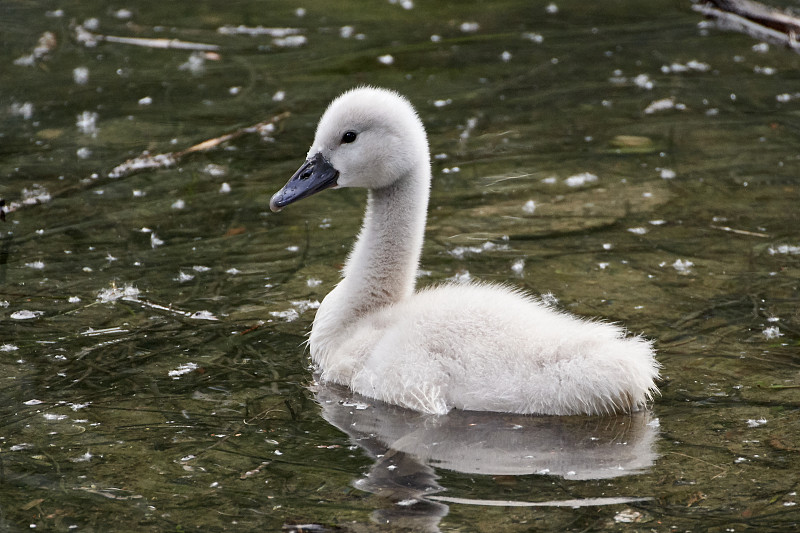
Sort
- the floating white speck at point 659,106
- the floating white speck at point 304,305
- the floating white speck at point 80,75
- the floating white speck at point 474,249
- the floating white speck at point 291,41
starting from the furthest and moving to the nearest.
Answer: the floating white speck at point 291,41, the floating white speck at point 80,75, the floating white speck at point 659,106, the floating white speck at point 474,249, the floating white speck at point 304,305

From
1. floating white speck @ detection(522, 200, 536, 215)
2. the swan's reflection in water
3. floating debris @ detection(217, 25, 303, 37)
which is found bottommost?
the swan's reflection in water

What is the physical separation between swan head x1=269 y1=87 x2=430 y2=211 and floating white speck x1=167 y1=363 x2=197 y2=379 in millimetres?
808

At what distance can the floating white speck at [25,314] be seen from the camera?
567cm

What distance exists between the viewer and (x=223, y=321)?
5652 mm

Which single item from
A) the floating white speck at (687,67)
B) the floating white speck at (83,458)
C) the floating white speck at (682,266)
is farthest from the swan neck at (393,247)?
the floating white speck at (687,67)

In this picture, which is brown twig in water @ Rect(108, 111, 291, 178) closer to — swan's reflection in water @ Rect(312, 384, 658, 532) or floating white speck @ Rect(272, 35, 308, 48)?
floating white speck @ Rect(272, 35, 308, 48)

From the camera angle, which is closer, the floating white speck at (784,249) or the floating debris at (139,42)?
the floating white speck at (784,249)

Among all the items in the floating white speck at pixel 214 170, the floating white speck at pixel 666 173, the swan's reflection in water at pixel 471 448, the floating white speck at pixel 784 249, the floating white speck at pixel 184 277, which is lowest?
the swan's reflection in water at pixel 471 448

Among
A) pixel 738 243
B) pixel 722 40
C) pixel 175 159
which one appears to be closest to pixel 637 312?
pixel 738 243

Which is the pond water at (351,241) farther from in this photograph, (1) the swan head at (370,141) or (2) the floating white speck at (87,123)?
(1) the swan head at (370,141)

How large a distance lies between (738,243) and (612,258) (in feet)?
2.44

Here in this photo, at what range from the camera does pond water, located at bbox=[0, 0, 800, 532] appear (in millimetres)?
4070

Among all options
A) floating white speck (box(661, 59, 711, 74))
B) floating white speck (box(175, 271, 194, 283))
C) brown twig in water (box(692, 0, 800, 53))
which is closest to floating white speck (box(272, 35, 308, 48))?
floating white speck (box(661, 59, 711, 74))

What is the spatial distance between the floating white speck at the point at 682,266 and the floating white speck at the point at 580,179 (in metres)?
1.38
